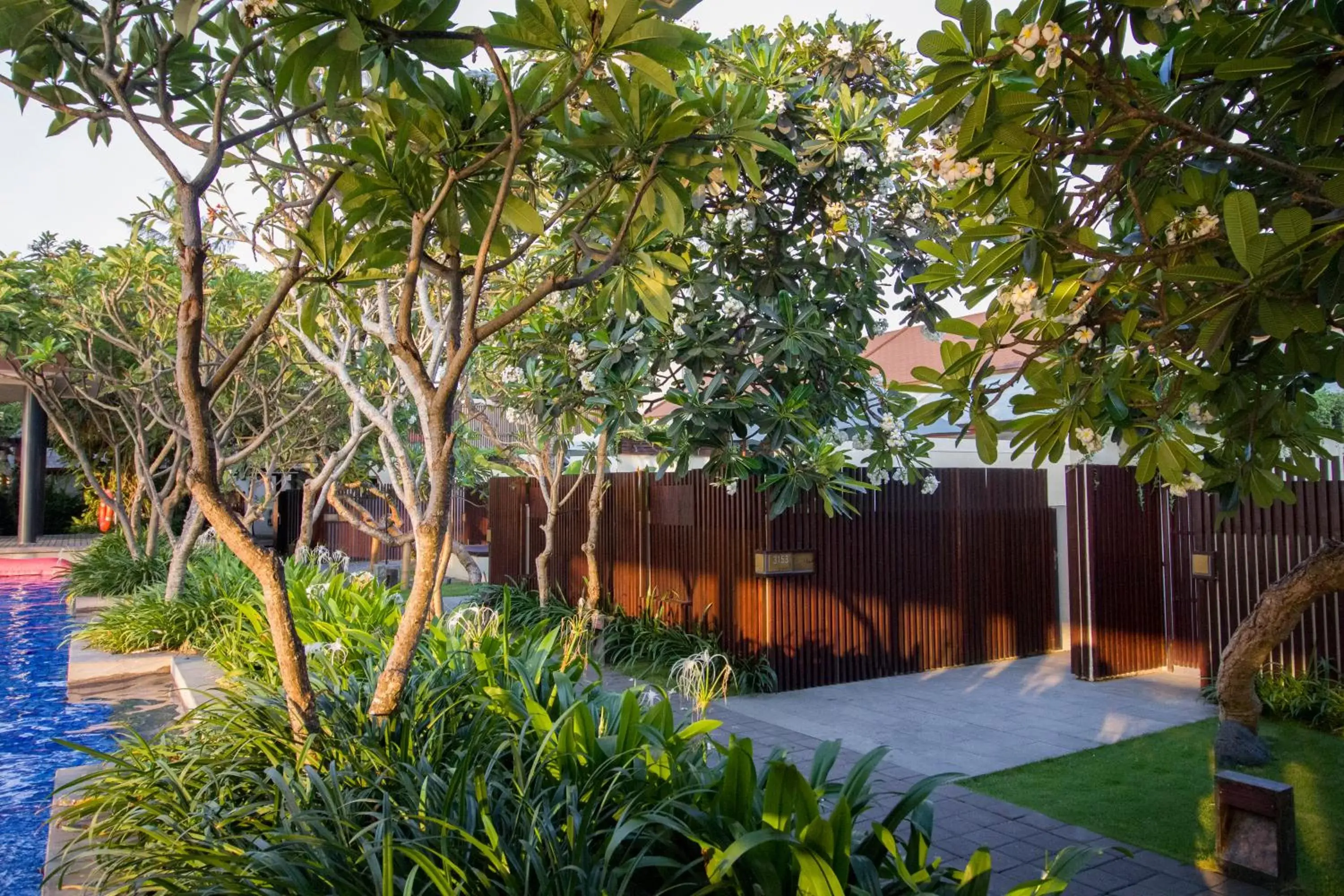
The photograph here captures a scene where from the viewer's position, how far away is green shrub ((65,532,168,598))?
12227 mm

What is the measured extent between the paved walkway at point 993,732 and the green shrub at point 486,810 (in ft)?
2.33

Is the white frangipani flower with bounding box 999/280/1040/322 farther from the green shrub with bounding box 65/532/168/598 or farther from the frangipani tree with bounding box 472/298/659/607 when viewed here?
the green shrub with bounding box 65/532/168/598

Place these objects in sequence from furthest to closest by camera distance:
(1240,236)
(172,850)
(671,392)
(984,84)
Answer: (671,392)
(172,850)
(984,84)
(1240,236)

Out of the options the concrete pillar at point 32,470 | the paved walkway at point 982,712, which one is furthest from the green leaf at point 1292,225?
the concrete pillar at point 32,470

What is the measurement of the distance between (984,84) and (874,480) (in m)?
5.86

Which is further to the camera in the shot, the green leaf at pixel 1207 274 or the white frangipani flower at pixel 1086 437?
the white frangipani flower at pixel 1086 437

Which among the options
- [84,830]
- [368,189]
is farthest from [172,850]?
[368,189]

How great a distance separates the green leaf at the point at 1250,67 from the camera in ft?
9.25

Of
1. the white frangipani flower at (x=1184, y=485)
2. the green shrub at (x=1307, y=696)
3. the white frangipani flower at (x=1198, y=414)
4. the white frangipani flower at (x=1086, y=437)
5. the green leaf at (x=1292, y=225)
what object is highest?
the green leaf at (x=1292, y=225)

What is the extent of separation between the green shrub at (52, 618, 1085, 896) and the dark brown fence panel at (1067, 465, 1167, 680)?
18.2ft

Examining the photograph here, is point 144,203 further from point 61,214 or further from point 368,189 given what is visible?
point 368,189

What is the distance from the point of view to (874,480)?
8.54 m

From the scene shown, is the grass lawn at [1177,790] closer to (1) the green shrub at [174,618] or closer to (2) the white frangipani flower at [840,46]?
(2) the white frangipani flower at [840,46]

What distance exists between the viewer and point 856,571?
9.20m
